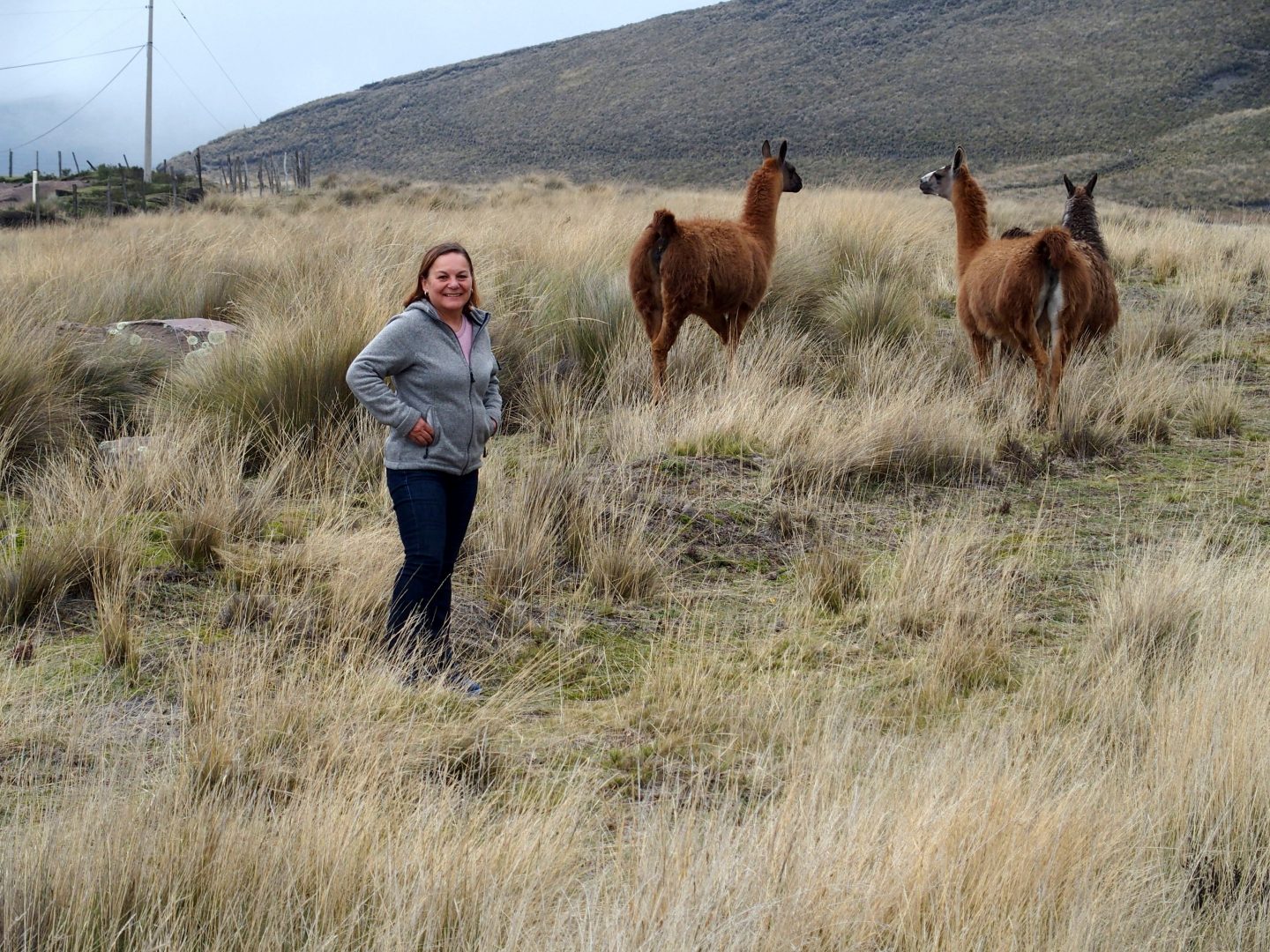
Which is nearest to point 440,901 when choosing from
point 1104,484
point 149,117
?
point 1104,484

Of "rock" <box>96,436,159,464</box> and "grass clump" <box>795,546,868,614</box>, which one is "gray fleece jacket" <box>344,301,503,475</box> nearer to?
"grass clump" <box>795,546,868,614</box>

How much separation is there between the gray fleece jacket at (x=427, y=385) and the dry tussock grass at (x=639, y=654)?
0.74 m

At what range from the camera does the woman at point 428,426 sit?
4031 millimetres

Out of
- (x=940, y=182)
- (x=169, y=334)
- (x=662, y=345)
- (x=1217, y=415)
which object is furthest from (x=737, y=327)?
(x=169, y=334)

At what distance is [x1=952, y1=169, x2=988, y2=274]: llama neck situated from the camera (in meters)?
8.90

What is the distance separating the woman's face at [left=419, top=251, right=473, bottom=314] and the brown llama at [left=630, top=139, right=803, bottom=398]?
3.68m

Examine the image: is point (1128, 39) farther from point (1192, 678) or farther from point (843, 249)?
point (1192, 678)

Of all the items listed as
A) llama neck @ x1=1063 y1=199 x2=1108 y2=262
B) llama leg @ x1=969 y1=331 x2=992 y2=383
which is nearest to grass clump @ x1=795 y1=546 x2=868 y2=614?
llama leg @ x1=969 y1=331 x2=992 y2=383

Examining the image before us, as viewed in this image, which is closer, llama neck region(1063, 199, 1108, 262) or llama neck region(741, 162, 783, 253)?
llama neck region(1063, 199, 1108, 262)

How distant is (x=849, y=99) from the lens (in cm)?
5638

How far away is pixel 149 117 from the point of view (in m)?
37.4

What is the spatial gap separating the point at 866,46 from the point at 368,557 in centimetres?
6380

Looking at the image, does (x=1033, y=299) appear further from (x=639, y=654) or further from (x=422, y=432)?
(x=422, y=432)

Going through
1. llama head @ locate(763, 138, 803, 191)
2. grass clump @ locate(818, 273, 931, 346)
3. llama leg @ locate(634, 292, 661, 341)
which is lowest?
grass clump @ locate(818, 273, 931, 346)
